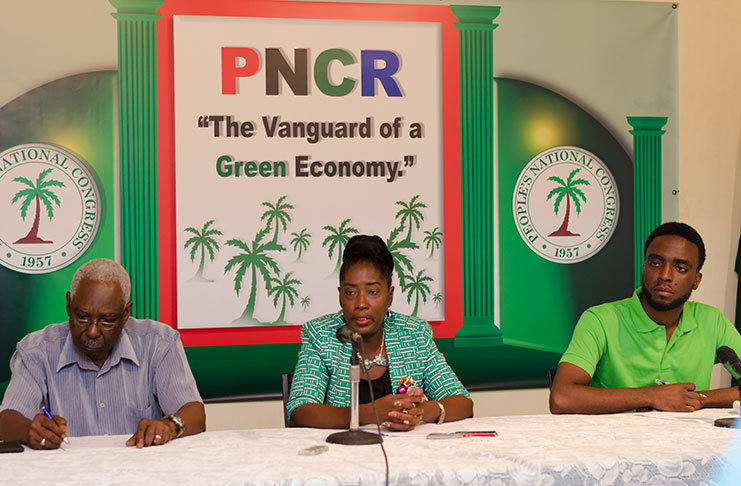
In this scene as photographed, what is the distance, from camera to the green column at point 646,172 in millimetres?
4492

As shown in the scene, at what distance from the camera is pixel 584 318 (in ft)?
10.4

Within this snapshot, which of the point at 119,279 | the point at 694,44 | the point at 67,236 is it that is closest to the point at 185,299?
the point at 67,236

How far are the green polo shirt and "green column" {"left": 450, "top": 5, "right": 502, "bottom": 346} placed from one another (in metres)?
1.16

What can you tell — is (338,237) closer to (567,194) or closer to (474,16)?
(567,194)

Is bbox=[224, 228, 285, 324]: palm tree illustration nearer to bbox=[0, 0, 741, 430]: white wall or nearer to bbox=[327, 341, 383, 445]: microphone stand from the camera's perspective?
bbox=[0, 0, 741, 430]: white wall

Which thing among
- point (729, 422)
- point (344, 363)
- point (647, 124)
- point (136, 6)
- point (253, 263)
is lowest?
point (729, 422)

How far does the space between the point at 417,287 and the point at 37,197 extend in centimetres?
199

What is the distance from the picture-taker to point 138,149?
3998mm

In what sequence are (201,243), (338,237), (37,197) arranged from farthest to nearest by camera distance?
(338,237), (201,243), (37,197)

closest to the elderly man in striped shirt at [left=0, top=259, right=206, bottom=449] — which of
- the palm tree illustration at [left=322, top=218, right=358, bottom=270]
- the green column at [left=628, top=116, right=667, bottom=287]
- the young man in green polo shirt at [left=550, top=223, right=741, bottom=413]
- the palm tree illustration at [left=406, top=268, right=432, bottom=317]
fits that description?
the palm tree illustration at [left=322, top=218, right=358, bottom=270]

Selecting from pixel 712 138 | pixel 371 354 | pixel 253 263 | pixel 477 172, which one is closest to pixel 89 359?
pixel 371 354

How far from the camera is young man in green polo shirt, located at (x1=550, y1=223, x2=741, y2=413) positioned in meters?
3.09

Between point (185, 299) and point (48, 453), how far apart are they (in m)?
1.80

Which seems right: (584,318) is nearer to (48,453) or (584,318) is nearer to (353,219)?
(353,219)
